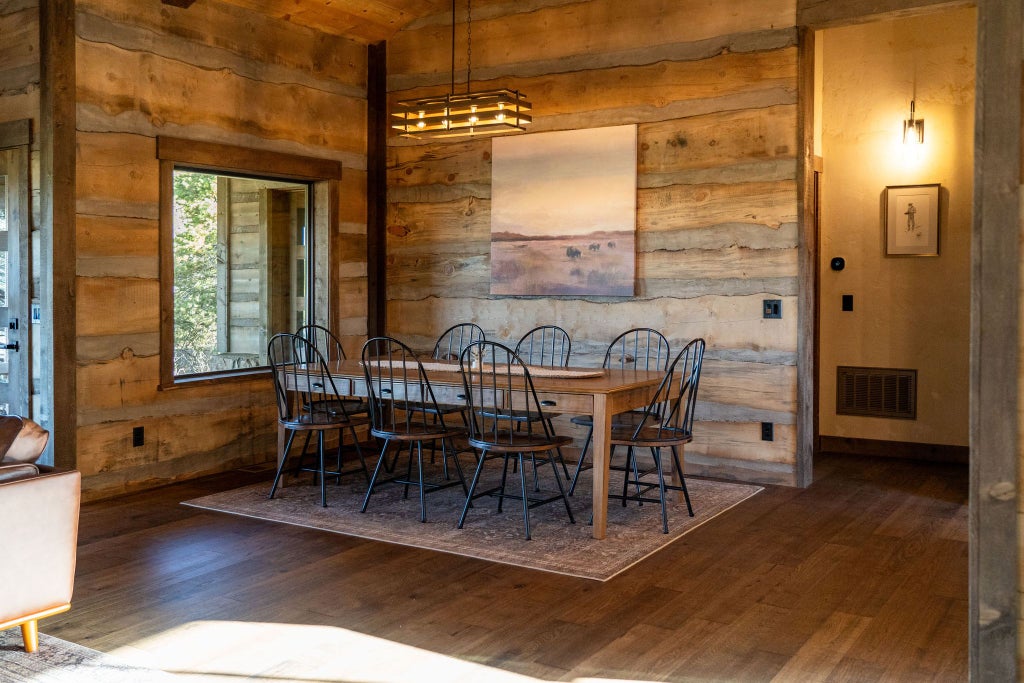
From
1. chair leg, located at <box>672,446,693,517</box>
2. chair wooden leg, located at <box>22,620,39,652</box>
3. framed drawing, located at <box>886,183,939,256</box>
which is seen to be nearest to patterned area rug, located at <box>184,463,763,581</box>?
chair leg, located at <box>672,446,693,517</box>

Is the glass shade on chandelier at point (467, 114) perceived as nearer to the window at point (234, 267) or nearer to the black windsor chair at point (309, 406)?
the black windsor chair at point (309, 406)

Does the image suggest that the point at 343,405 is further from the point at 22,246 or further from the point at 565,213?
the point at 565,213

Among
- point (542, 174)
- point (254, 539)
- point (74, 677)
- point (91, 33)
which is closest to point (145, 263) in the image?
point (91, 33)

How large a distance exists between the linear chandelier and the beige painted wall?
9.19ft

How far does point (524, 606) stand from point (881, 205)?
439 centimetres

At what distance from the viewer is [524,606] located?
353 centimetres

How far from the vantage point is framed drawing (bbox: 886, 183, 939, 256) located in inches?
255

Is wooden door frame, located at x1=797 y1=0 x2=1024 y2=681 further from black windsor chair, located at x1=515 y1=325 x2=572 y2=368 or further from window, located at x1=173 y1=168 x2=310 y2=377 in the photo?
window, located at x1=173 y1=168 x2=310 y2=377

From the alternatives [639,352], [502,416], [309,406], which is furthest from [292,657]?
[639,352]

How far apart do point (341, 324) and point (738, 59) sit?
3.16 metres

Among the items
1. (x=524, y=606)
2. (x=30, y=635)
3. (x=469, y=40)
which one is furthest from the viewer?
(x=469, y=40)

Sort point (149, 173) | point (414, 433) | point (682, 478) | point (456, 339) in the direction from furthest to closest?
1. point (456, 339)
2. point (149, 173)
3. point (682, 478)
4. point (414, 433)

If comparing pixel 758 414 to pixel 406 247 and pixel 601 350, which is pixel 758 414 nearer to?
pixel 601 350

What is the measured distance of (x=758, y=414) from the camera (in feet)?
19.0
